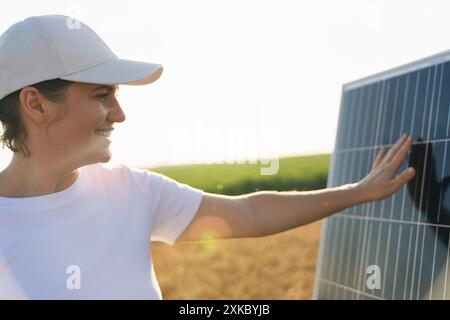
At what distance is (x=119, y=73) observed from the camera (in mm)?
2943

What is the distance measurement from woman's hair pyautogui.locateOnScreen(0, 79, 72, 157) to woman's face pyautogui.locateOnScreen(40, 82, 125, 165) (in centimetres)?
4

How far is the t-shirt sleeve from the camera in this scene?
3.23 metres

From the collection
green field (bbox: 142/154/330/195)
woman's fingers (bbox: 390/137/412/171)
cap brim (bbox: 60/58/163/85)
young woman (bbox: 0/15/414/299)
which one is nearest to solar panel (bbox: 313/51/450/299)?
woman's fingers (bbox: 390/137/412/171)

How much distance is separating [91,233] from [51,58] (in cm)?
83

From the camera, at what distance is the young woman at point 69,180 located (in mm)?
2877

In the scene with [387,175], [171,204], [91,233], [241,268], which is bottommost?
[241,268]

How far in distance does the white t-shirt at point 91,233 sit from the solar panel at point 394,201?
1519 millimetres

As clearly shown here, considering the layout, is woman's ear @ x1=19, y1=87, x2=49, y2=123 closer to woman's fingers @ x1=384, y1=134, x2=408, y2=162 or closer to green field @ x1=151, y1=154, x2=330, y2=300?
woman's fingers @ x1=384, y1=134, x2=408, y2=162

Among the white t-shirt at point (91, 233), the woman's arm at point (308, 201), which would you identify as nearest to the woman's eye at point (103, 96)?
the white t-shirt at point (91, 233)

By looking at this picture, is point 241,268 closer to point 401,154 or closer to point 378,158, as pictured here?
point 378,158

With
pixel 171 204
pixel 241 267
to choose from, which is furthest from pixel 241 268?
pixel 171 204

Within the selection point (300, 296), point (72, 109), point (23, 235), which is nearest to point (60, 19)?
point (72, 109)
